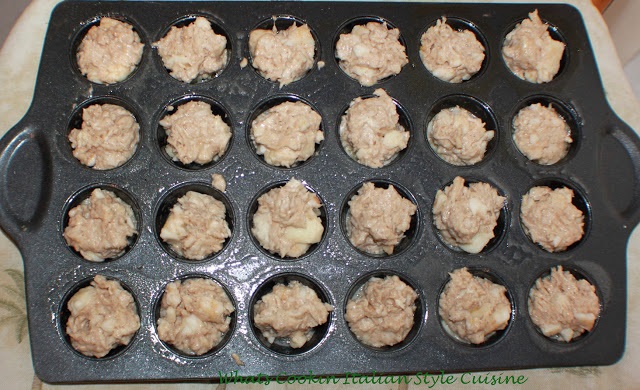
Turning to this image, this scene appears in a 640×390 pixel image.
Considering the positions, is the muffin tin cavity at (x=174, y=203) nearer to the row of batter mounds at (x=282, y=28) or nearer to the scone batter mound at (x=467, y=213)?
the row of batter mounds at (x=282, y=28)

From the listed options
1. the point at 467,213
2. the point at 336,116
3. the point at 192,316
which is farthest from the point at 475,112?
the point at 192,316

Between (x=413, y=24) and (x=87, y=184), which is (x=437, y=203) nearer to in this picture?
(x=413, y=24)

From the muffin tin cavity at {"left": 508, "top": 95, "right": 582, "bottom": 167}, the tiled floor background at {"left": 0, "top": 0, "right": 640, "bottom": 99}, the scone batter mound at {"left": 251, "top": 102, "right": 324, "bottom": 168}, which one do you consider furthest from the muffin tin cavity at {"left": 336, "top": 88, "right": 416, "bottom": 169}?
the tiled floor background at {"left": 0, "top": 0, "right": 640, "bottom": 99}

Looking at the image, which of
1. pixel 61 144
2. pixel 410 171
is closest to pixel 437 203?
pixel 410 171

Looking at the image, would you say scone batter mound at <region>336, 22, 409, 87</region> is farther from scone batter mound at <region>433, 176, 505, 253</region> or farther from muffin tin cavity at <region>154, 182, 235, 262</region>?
muffin tin cavity at <region>154, 182, 235, 262</region>

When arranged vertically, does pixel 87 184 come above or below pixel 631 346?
above

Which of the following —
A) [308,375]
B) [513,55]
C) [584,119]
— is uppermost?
[513,55]
